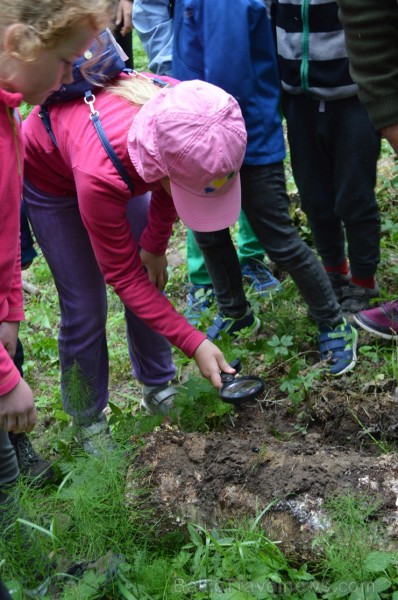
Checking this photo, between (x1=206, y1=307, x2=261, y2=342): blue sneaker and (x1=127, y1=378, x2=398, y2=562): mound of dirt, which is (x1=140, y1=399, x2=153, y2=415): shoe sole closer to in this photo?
(x1=206, y1=307, x2=261, y2=342): blue sneaker

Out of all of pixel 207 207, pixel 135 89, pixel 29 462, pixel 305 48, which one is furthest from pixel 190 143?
pixel 29 462

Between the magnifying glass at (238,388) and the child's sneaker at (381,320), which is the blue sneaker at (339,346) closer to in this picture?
the child's sneaker at (381,320)

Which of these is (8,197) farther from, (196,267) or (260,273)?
(260,273)

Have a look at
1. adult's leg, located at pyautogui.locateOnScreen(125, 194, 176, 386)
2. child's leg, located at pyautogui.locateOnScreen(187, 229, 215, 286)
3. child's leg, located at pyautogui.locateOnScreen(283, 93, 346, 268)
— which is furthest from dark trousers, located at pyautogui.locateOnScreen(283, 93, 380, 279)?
adult's leg, located at pyautogui.locateOnScreen(125, 194, 176, 386)

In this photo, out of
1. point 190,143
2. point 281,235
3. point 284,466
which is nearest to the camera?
point 190,143

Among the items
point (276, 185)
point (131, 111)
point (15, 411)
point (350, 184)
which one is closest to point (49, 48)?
point (131, 111)

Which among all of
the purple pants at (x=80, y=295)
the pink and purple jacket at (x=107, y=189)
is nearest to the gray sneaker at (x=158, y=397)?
the purple pants at (x=80, y=295)

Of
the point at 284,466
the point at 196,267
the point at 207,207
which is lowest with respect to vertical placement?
the point at 196,267

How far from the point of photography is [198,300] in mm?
4176

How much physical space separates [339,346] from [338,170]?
31.5 inches

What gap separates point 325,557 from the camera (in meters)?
2.18

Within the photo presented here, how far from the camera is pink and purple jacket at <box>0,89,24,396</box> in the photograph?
2.25 m

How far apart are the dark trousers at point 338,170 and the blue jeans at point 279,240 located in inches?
7.2

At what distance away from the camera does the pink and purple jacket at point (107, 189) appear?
2.47m
